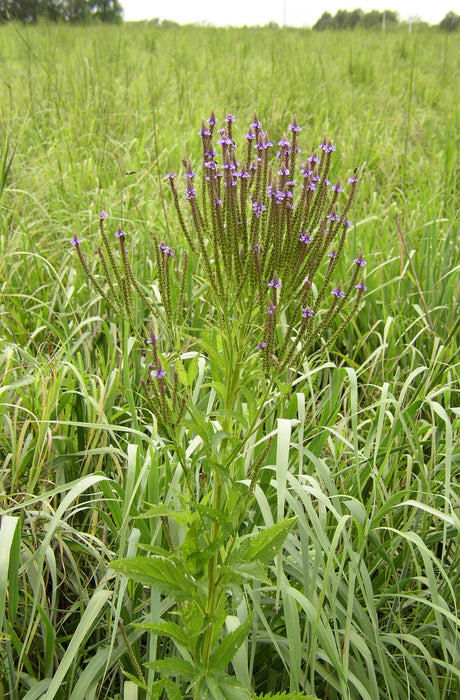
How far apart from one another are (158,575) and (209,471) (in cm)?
66

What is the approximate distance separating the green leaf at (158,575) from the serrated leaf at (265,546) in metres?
0.10

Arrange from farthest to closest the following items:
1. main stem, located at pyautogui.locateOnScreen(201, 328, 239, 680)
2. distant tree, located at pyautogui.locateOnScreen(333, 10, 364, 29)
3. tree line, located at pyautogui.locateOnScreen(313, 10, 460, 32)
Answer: distant tree, located at pyautogui.locateOnScreen(333, 10, 364, 29)
tree line, located at pyautogui.locateOnScreen(313, 10, 460, 32)
main stem, located at pyautogui.locateOnScreen(201, 328, 239, 680)

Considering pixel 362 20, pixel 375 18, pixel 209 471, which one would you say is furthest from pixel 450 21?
pixel 209 471

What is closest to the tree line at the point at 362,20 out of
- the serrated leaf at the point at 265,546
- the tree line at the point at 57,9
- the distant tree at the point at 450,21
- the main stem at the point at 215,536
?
the distant tree at the point at 450,21

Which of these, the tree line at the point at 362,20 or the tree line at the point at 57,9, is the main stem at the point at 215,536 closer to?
the tree line at the point at 57,9

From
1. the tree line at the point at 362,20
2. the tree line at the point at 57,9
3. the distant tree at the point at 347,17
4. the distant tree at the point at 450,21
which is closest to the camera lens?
the tree line at the point at 57,9

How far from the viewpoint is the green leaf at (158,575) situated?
1.20m

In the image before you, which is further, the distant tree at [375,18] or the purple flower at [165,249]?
the distant tree at [375,18]

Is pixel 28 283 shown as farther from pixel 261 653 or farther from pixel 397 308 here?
pixel 261 653

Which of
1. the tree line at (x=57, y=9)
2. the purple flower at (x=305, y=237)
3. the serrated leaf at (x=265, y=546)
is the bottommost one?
the serrated leaf at (x=265, y=546)

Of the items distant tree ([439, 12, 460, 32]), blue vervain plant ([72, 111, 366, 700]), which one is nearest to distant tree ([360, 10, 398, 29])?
distant tree ([439, 12, 460, 32])

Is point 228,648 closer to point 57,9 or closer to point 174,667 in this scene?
point 174,667

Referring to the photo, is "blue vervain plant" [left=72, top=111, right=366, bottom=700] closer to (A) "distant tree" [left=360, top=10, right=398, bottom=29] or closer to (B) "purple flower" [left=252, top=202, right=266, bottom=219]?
(B) "purple flower" [left=252, top=202, right=266, bottom=219]

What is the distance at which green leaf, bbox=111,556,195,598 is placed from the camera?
120 cm
